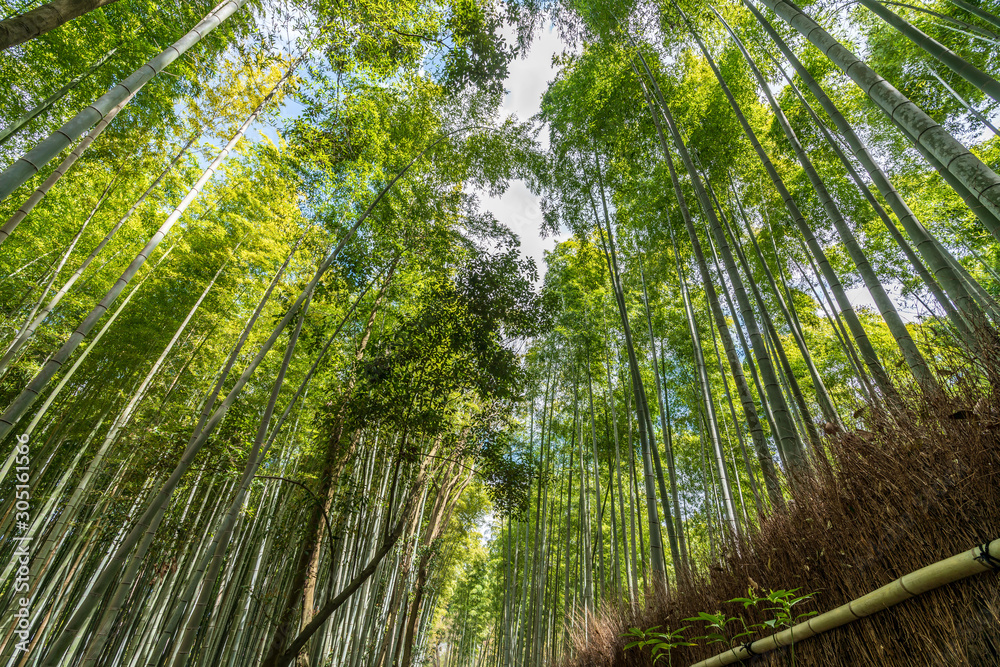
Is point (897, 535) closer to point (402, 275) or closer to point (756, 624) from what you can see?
point (756, 624)

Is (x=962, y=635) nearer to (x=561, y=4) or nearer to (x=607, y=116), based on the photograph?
(x=607, y=116)

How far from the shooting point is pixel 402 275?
4.91 metres

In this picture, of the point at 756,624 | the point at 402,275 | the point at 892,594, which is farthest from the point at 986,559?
the point at 402,275

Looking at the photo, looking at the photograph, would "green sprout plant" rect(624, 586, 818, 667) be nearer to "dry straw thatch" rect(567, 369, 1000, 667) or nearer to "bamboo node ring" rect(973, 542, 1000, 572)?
"dry straw thatch" rect(567, 369, 1000, 667)

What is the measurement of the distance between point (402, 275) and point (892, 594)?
15.3ft

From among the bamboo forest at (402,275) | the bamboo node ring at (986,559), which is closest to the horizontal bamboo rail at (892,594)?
the bamboo node ring at (986,559)

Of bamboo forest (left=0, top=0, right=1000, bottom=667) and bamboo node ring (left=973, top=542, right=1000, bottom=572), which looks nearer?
bamboo node ring (left=973, top=542, right=1000, bottom=572)

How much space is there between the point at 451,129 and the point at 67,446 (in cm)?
703

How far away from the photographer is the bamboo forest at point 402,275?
245cm

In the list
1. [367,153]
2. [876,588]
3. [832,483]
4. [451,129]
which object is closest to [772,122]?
[451,129]

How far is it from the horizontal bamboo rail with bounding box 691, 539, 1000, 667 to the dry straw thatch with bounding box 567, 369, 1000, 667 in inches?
1.1

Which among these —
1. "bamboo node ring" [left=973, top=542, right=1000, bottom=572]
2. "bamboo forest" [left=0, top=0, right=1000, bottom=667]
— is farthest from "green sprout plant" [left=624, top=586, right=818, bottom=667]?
"bamboo node ring" [left=973, top=542, right=1000, bottom=572]

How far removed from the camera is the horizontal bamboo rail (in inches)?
32.5

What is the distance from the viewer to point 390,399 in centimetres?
375
